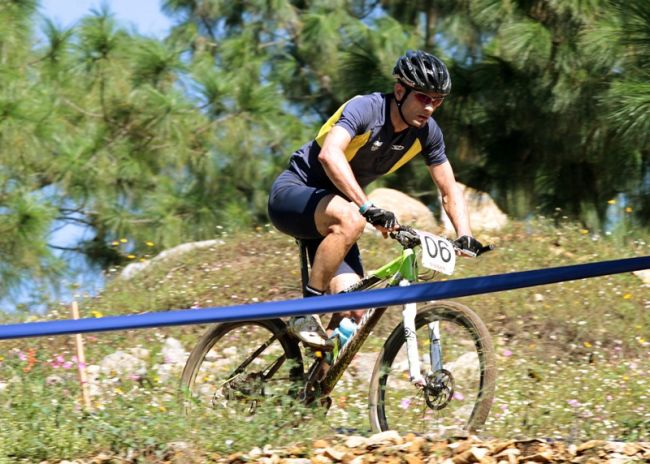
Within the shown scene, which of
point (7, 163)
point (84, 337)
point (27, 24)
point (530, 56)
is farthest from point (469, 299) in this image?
point (27, 24)

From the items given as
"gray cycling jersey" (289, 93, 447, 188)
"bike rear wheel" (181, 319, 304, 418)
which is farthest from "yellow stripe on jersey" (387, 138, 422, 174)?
"bike rear wheel" (181, 319, 304, 418)

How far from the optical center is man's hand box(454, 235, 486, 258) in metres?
5.38

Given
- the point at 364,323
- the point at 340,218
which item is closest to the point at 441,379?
the point at 364,323

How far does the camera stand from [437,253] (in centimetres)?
516

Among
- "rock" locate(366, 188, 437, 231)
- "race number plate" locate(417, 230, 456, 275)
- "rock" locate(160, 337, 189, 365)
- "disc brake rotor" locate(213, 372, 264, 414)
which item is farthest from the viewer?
"rock" locate(366, 188, 437, 231)

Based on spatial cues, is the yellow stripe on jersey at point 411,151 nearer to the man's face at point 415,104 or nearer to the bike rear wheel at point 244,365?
the man's face at point 415,104

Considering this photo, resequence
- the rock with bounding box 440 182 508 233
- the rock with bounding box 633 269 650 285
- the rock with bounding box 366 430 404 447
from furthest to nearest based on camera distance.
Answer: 1. the rock with bounding box 440 182 508 233
2. the rock with bounding box 633 269 650 285
3. the rock with bounding box 366 430 404 447

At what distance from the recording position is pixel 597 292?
953 centimetres

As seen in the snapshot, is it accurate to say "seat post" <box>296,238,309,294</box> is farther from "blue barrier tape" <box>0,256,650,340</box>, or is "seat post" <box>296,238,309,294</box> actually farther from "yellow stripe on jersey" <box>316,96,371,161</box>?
"blue barrier tape" <box>0,256,650,340</box>

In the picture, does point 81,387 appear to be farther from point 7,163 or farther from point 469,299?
point 7,163

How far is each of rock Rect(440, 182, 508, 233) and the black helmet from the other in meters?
6.83

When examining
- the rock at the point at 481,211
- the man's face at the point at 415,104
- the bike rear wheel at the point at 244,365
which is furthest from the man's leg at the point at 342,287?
the rock at the point at 481,211

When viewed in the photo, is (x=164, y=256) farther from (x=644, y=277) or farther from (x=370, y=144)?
(x=370, y=144)

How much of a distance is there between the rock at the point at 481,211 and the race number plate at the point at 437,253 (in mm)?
7153
